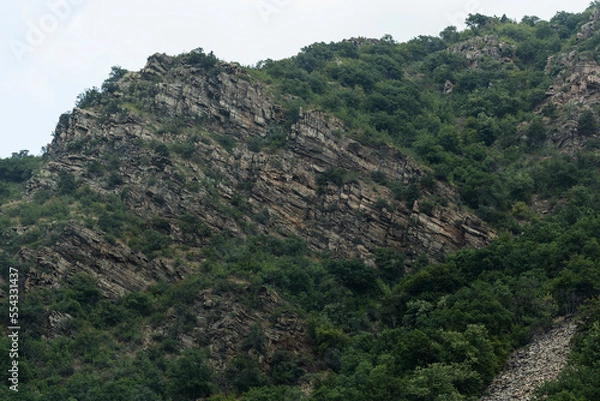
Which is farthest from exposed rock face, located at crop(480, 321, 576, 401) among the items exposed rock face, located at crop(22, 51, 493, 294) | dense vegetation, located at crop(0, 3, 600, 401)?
exposed rock face, located at crop(22, 51, 493, 294)

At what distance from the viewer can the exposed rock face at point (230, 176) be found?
7138 cm

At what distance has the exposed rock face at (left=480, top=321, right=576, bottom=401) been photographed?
44562mm

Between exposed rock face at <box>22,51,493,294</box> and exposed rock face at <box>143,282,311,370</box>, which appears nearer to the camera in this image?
exposed rock face at <box>143,282,311,370</box>

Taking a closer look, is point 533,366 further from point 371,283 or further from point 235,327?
point 235,327

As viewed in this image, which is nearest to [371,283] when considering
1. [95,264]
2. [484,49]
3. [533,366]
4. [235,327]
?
[235,327]

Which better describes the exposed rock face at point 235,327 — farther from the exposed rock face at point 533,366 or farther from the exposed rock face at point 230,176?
the exposed rock face at point 533,366

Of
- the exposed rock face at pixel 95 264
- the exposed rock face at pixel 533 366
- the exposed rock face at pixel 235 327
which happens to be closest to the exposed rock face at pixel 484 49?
the exposed rock face at pixel 235 327

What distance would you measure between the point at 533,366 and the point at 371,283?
74.8ft

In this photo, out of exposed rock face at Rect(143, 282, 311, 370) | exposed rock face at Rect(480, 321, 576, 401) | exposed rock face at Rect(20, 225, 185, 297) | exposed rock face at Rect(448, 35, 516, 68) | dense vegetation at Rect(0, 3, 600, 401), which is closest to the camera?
exposed rock face at Rect(480, 321, 576, 401)

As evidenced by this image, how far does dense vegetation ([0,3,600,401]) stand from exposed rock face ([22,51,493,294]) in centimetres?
147

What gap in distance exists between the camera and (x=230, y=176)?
78.2 metres

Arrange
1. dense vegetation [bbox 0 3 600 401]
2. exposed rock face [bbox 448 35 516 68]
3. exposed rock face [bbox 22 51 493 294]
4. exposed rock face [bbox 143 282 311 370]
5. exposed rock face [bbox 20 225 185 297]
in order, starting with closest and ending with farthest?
dense vegetation [bbox 0 3 600 401] → exposed rock face [bbox 143 282 311 370] → exposed rock face [bbox 20 225 185 297] → exposed rock face [bbox 22 51 493 294] → exposed rock face [bbox 448 35 516 68]

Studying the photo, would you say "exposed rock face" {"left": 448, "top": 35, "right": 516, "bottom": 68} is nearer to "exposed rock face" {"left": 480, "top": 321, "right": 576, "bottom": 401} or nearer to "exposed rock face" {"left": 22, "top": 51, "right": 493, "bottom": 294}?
"exposed rock face" {"left": 22, "top": 51, "right": 493, "bottom": 294}

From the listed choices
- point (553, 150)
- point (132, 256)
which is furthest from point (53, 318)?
point (553, 150)
